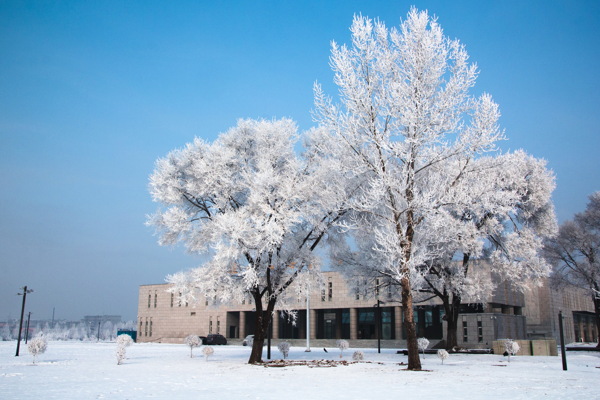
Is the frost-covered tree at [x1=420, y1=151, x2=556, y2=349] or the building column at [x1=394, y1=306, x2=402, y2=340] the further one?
the building column at [x1=394, y1=306, x2=402, y2=340]

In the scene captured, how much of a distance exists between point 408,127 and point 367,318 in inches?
1963

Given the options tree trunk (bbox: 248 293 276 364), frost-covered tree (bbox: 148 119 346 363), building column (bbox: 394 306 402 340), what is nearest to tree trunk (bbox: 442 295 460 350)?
frost-covered tree (bbox: 148 119 346 363)

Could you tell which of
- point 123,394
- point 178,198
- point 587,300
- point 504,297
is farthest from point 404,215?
point 587,300

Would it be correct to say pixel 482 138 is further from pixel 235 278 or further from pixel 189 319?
pixel 189 319

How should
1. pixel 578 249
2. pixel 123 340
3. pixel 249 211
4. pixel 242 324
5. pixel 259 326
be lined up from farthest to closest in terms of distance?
pixel 242 324 < pixel 578 249 < pixel 123 340 < pixel 259 326 < pixel 249 211

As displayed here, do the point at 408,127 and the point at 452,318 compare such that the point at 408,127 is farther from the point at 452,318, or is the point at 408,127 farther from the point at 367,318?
the point at 367,318

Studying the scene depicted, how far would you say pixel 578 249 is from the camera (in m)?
46.0

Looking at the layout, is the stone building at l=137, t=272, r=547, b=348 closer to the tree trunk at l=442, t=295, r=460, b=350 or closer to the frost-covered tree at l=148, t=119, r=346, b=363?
the tree trunk at l=442, t=295, r=460, b=350

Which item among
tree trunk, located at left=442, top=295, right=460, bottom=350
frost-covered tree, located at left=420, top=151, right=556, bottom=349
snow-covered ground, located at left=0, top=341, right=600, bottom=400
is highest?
frost-covered tree, located at left=420, top=151, right=556, bottom=349

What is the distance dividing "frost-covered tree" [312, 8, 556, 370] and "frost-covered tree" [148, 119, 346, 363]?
96.6 inches

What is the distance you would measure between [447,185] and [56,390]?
1702cm

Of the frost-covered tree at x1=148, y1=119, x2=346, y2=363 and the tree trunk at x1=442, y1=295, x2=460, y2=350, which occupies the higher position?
the frost-covered tree at x1=148, y1=119, x2=346, y2=363

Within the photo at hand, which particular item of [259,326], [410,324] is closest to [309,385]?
[410,324]

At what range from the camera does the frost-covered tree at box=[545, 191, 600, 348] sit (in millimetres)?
44844
